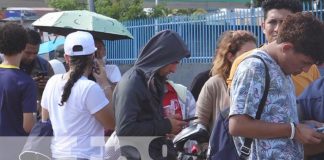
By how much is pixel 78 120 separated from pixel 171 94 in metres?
0.70

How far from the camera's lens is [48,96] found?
3809 mm

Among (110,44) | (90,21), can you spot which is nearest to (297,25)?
(90,21)

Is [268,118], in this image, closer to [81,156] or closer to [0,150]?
[81,156]

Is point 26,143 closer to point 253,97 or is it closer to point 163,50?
point 163,50

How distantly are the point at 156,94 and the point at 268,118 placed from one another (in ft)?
3.59

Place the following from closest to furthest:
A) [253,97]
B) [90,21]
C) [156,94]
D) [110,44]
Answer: [253,97]
[156,94]
[90,21]
[110,44]

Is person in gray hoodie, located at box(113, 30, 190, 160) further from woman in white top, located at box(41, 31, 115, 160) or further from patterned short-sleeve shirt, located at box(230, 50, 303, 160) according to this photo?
patterned short-sleeve shirt, located at box(230, 50, 303, 160)

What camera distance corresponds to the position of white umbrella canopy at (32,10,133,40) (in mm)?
5797

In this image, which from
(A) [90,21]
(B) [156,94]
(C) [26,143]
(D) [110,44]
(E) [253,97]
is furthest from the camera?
(D) [110,44]

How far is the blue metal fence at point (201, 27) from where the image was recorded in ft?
33.2

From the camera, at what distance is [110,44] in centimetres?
1517

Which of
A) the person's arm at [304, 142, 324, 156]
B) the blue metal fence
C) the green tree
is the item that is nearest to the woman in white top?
the person's arm at [304, 142, 324, 156]

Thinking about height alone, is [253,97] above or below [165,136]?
above

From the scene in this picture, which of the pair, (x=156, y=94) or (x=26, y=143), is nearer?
(x=156, y=94)
